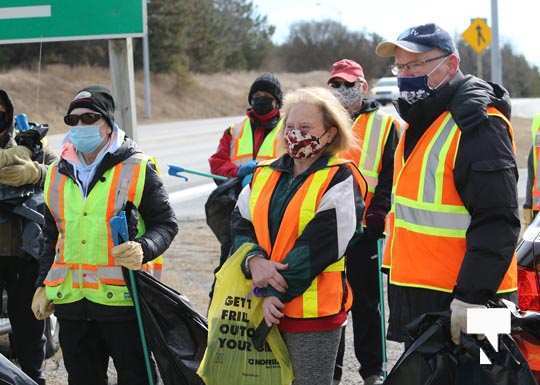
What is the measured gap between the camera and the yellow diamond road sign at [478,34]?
23703 mm

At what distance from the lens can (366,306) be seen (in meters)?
6.01

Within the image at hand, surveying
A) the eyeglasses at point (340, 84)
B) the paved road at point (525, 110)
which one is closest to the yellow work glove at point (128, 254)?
the eyeglasses at point (340, 84)

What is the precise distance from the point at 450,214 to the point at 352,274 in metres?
2.29

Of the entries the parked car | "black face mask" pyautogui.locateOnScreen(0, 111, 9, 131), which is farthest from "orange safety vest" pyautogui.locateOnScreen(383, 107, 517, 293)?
the parked car

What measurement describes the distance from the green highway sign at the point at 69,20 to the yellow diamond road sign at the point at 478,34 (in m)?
18.7

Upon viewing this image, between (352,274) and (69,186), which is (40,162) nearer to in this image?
(69,186)

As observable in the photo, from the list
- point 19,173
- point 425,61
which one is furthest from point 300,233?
point 19,173

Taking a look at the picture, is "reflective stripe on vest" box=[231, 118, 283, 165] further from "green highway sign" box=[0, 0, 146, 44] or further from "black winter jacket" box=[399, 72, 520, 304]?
"black winter jacket" box=[399, 72, 520, 304]

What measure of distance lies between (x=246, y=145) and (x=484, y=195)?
3.32 metres

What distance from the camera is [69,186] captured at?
4750 mm

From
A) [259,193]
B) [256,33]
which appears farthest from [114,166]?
[256,33]

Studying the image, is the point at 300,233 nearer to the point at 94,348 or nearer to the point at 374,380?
the point at 94,348

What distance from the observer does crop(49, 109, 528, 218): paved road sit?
14.5 metres

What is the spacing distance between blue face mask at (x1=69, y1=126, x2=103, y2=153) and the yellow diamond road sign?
20209mm
